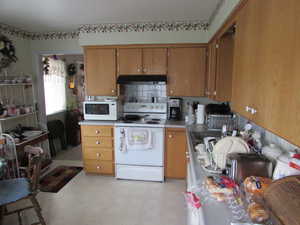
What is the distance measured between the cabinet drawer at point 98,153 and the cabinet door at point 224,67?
6.06ft

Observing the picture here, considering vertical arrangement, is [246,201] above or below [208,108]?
below

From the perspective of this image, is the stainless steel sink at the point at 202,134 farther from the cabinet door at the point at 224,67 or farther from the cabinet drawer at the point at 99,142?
the cabinet drawer at the point at 99,142

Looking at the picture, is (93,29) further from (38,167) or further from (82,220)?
(82,220)

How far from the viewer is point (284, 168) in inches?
41.9

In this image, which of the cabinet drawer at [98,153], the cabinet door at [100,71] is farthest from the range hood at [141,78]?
the cabinet drawer at [98,153]

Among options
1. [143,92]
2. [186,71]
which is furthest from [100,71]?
[186,71]

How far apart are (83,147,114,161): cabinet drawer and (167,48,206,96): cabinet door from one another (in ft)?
4.59

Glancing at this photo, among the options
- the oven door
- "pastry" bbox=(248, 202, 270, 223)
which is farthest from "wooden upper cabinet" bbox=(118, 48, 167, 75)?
"pastry" bbox=(248, 202, 270, 223)

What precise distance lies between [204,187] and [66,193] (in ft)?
7.41

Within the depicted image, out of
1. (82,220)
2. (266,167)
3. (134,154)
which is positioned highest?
(266,167)

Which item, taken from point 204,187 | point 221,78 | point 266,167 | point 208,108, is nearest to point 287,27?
point 266,167

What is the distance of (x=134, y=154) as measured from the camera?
2998 mm

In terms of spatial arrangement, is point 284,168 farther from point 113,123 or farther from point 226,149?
point 113,123

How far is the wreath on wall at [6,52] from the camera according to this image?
2.93 metres
